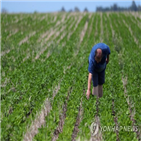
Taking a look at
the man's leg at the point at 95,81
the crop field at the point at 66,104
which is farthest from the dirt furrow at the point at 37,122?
the man's leg at the point at 95,81

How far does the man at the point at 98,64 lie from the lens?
13.7ft

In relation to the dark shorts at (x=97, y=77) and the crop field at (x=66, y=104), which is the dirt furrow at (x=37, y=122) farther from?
the dark shorts at (x=97, y=77)

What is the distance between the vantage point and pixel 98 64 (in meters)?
4.58

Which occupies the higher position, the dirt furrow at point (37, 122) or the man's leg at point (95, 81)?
the man's leg at point (95, 81)

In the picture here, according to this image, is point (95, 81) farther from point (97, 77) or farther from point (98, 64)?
point (98, 64)

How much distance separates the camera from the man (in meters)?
4.19

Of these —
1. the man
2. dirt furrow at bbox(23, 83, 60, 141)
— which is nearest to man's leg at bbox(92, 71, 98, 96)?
the man

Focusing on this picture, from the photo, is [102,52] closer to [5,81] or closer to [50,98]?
[50,98]

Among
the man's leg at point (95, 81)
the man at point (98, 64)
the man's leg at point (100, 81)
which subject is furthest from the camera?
the man's leg at point (100, 81)

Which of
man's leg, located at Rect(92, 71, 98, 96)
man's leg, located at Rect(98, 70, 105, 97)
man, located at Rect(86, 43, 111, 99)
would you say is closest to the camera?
man, located at Rect(86, 43, 111, 99)

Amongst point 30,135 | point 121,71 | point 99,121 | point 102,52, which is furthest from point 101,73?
point 121,71

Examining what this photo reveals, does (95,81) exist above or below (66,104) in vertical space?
above

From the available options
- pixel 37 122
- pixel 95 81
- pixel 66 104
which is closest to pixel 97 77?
pixel 95 81

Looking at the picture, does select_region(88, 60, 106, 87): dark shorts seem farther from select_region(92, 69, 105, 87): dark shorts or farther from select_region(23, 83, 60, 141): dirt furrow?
select_region(23, 83, 60, 141): dirt furrow
